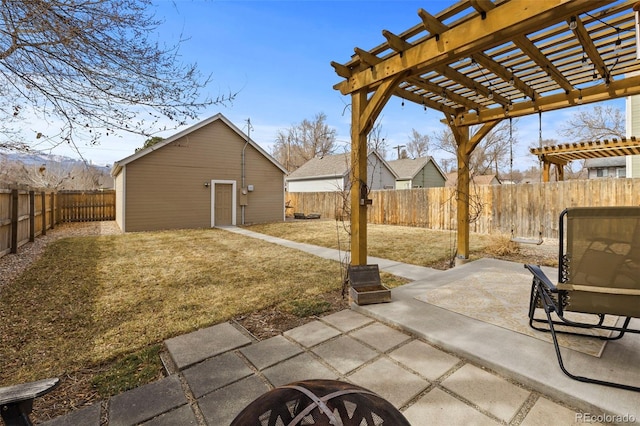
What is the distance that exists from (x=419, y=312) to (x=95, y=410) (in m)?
2.76

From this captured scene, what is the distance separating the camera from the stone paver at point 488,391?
1773 mm

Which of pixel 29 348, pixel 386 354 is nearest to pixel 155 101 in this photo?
pixel 29 348

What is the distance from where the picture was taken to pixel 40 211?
374 inches

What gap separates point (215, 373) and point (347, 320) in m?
1.39

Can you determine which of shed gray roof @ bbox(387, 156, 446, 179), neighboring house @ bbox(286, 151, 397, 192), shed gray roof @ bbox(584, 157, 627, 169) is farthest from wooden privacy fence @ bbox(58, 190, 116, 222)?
shed gray roof @ bbox(584, 157, 627, 169)

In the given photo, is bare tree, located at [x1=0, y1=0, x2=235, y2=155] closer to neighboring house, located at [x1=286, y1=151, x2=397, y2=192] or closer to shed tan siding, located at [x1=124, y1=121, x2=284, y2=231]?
shed tan siding, located at [x1=124, y1=121, x2=284, y2=231]

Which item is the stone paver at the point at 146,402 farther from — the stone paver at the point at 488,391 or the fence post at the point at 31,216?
the fence post at the point at 31,216

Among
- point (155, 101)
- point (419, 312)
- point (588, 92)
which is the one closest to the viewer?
point (419, 312)

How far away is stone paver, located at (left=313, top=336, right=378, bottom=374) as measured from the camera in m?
2.26

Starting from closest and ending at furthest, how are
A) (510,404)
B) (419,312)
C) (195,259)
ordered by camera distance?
1. (510,404)
2. (419,312)
3. (195,259)

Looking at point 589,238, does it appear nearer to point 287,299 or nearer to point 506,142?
point 287,299

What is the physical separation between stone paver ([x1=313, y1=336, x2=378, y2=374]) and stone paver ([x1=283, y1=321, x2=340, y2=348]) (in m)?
0.09

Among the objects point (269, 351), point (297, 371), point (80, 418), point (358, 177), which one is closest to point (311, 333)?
point (269, 351)

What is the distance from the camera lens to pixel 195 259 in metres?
6.48
